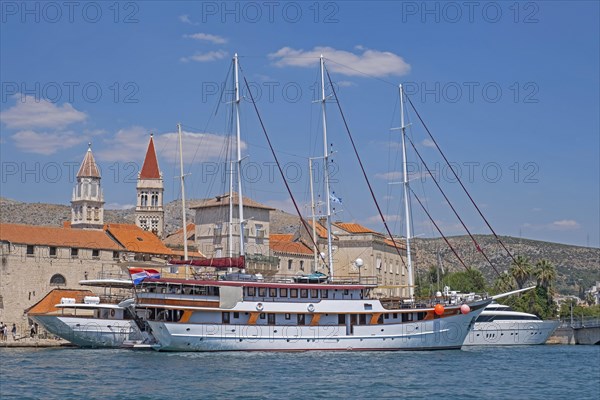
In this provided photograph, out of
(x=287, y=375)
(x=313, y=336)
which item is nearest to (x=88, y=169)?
(x=313, y=336)

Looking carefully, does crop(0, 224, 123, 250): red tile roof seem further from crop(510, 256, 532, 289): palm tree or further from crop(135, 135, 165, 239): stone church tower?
crop(135, 135, 165, 239): stone church tower

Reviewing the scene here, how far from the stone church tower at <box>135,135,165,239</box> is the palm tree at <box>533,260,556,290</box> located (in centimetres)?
4730

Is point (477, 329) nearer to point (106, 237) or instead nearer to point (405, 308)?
point (405, 308)

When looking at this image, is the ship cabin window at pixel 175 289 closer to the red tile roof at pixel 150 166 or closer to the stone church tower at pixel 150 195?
the stone church tower at pixel 150 195

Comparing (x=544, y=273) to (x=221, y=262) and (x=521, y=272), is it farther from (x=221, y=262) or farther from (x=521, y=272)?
(x=221, y=262)

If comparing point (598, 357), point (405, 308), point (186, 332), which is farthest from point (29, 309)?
point (598, 357)

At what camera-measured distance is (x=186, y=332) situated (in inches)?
1890

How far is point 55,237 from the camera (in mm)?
65438

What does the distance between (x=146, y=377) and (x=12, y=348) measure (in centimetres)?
2092

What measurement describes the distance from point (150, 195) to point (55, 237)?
42.9 m

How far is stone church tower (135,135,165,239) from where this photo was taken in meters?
107

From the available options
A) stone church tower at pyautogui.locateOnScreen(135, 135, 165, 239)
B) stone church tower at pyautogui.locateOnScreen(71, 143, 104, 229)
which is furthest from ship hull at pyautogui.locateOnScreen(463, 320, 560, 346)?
stone church tower at pyautogui.locateOnScreen(135, 135, 165, 239)

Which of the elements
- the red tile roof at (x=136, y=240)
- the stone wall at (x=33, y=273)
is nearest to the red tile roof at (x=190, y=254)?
the red tile roof at (x=136, y=240)

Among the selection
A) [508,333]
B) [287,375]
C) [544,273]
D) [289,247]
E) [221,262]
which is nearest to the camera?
[287,375]
